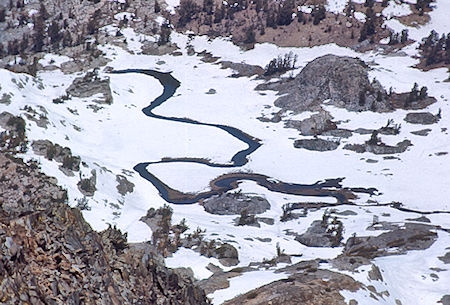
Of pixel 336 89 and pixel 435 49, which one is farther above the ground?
pixel 435 49

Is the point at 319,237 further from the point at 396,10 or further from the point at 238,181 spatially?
the point at 396,10

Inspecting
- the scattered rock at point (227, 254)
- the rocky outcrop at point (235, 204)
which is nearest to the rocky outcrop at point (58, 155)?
the rocky outcrop at point (235, 204)

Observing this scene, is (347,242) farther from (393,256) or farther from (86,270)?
(86,270)

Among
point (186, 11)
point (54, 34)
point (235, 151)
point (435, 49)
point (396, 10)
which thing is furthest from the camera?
point (186, 11)

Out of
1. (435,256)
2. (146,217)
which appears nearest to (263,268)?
(435,256)

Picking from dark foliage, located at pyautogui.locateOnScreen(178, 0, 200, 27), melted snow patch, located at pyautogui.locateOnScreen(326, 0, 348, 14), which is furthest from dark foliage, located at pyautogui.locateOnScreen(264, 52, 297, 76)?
dark foliage, located at pyautogui.locateOnScreen(178, 0, 200, 27)

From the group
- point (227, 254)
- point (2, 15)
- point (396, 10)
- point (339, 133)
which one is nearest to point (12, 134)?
point (227, 254)

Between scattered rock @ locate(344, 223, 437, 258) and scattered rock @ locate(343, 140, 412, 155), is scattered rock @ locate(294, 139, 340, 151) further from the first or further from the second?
scattered rock @ locate(344, 223, 437, 258)
